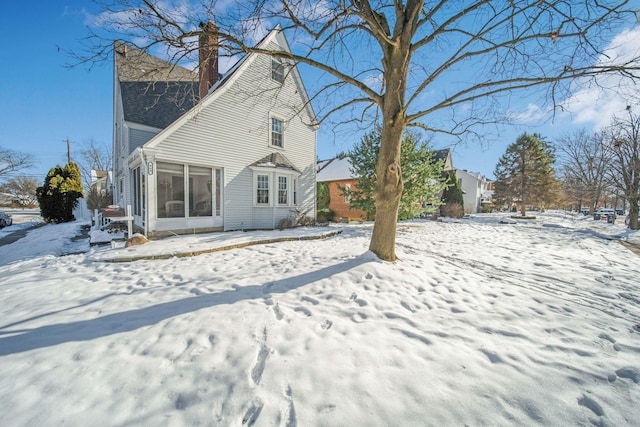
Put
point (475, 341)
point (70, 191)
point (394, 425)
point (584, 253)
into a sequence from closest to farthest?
point (394, 425) < point (475, 341) < point (584, 253) < point (70, 191)

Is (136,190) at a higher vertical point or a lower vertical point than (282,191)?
lower

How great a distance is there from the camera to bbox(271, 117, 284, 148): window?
39.8 feet

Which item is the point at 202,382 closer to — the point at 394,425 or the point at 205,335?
the point at 205,335

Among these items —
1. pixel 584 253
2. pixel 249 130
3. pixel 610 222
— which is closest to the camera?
pixel 584 253

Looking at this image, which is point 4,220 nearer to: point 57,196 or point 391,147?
point 57,196

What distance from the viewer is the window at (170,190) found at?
346 inches

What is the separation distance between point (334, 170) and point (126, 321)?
863 inches

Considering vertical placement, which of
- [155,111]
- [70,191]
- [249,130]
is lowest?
[70,191]

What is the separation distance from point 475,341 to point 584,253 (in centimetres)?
852

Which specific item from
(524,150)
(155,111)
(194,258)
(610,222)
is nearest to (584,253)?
(194,258)

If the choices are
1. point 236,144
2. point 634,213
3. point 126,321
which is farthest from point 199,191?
point 634,213

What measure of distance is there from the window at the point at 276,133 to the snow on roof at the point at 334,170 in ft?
33.3

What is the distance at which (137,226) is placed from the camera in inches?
401

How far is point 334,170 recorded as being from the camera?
23.9 m
